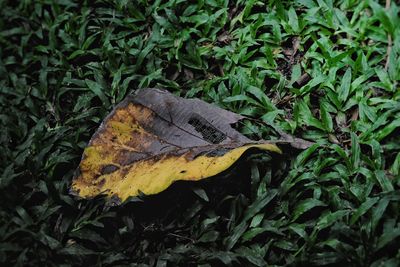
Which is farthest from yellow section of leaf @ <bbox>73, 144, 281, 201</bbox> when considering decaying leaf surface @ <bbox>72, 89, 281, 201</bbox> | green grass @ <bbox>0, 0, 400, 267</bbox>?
green grass @ <bbox>0, 0, 400, 267</bbox>

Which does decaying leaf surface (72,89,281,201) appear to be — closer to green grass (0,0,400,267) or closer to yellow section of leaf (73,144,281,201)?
yellow section of leaf (73,144,281,201)

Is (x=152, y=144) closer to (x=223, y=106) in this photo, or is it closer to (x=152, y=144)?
(x=152, y=144)

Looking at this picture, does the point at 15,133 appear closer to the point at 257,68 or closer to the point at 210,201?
the point at 210,201

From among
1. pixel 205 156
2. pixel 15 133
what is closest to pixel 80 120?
pixel 15 133

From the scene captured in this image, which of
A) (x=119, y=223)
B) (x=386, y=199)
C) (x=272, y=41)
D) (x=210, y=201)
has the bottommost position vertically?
(x=119, y=223)

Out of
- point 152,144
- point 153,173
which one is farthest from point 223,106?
point 153,173

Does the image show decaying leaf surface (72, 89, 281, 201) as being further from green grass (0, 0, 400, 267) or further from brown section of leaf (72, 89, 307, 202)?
green grass (0, 0, 400, 267)

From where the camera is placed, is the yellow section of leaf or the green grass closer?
the yellow section of leaf
